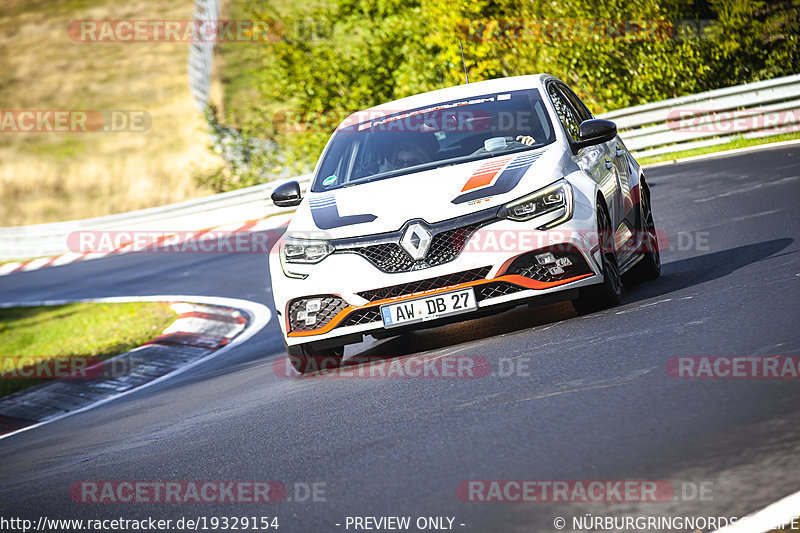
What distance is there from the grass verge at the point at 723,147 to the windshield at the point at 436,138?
12.1m

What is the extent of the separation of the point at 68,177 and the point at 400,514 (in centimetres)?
4586

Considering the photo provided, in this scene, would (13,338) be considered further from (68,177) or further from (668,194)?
(68,177)

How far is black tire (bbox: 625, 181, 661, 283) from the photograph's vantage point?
8609 millimetres

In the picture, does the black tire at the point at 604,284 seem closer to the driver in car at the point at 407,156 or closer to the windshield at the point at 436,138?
the windshield at the point at 436,138

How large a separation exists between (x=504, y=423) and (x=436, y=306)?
5.94 feet

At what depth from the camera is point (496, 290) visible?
22.3ft

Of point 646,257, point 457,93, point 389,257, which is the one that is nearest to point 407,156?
point 457,93

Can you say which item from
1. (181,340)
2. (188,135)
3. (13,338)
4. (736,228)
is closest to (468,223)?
(736,228)

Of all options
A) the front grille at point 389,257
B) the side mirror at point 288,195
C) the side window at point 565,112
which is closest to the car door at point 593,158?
the side window at point 565,112

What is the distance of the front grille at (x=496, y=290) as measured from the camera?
267 inches

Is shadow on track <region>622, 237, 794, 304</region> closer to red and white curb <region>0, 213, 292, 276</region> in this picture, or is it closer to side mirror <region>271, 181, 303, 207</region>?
side mirror <region>271, 181, 303, 207</region>

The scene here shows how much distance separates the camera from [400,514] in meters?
4.10

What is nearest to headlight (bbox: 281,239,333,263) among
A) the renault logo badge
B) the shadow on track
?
the renault logo badge

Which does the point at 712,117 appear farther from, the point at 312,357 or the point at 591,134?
the point at 312,357
